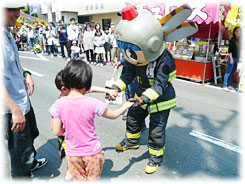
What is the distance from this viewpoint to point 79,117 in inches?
63.4

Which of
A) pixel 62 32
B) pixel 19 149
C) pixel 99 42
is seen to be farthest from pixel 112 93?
pixel 62 32

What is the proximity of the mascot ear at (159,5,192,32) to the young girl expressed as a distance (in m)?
1.10

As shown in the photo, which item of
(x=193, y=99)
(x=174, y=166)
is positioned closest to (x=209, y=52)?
(x=193, y=99)

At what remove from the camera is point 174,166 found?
8.96ft

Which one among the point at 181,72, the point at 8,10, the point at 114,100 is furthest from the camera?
the point at 181,72

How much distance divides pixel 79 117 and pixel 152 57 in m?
1.08

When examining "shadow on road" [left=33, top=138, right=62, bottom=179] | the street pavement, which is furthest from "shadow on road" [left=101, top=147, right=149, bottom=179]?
"shadow on road" [left=33, top=138, right=62, bottom=179]

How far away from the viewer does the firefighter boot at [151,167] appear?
258 cm

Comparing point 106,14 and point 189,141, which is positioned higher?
point 106,14

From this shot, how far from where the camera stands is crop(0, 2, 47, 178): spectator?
174cm

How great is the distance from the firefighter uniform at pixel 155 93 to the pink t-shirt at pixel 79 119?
68 cm

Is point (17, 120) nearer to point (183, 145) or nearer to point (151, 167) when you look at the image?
point (151, 167)

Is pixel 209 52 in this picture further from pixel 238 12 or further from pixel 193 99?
pixel 193 99

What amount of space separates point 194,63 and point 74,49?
5.62 m
